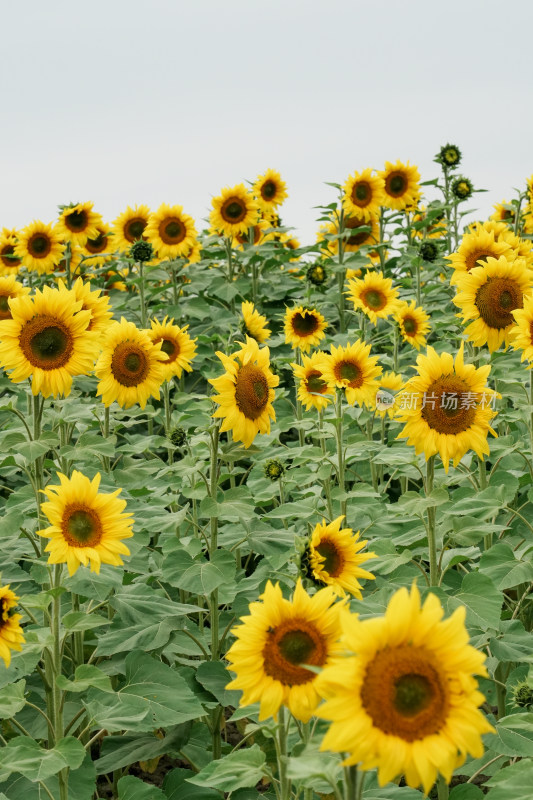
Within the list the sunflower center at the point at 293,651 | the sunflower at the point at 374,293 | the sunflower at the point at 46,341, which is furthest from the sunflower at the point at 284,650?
the sunflower at the point at 374,293

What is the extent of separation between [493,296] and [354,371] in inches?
33.0

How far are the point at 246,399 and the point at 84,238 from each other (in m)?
4.81

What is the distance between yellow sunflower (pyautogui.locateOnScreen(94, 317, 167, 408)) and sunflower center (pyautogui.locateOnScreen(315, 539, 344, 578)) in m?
1.62

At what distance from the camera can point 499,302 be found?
12.8ft

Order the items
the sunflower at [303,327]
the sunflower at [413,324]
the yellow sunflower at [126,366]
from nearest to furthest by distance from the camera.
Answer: the yellow sunflower at [126,366] < the sunflower at [303,327] < the sunflower at [413,324]

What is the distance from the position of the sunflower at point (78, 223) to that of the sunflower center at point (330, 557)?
557cm

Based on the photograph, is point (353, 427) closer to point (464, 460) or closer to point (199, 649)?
point (464, 460)

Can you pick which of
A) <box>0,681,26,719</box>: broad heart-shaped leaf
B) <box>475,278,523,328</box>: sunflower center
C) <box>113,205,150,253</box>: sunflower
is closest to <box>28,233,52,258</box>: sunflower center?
<box>113,205,150,253</box>: sunflower

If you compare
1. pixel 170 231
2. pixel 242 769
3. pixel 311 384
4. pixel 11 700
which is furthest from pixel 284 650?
pixel 170 231

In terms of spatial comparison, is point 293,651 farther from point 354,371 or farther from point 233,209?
point 233,209

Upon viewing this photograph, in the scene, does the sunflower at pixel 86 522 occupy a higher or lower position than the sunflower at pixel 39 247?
lower

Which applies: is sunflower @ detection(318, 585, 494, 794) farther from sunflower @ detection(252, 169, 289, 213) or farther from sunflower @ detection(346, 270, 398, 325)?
sunflower @ detection(252, 169, 289, 213)

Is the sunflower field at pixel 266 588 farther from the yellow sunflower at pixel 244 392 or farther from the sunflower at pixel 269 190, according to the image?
the sunflower at pixel 269 190

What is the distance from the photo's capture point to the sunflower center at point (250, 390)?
124 inches
